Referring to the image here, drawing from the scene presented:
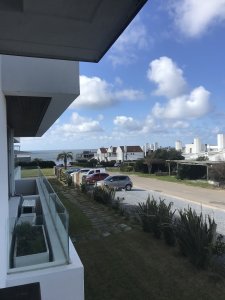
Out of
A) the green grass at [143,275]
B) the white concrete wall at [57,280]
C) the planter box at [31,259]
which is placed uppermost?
the planter box at [31,259]

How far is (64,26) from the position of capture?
99.5 inches

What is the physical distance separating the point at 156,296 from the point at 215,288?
130 centimetres

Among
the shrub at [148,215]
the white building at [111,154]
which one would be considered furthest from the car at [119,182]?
the white building at [111,154]

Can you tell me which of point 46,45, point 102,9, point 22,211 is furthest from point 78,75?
point 22,211

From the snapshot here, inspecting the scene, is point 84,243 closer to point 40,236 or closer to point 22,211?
point 22,211

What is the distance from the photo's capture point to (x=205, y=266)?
823 cm

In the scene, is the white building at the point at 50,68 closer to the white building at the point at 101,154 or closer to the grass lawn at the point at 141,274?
the grass lawn at the point at 141,274

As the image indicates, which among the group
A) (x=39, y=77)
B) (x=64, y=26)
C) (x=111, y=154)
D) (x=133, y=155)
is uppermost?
(x=39, y=77)

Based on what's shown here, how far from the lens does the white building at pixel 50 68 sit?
231 centimetres

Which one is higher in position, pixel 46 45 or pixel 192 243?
pixel 46 45

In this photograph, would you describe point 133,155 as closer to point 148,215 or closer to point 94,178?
point 94,178

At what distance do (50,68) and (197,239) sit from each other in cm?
524

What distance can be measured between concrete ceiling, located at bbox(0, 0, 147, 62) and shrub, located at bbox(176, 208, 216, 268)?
21.0ft

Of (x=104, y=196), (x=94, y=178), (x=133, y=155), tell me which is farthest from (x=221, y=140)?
(x=104, y=196)
